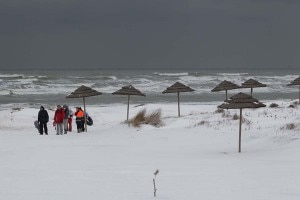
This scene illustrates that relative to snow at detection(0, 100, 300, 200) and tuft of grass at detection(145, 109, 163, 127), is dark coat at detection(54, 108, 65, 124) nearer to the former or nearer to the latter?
snow at detection(0, 100, 300, 200)

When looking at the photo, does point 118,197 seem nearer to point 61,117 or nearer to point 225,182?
point 225,182

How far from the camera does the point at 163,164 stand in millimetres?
11289

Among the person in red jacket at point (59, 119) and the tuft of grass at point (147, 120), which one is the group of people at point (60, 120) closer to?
the person in red jacket at point (59, 119)

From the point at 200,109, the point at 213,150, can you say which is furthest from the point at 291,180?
the point at 200,109

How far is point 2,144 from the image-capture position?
15.6 metres

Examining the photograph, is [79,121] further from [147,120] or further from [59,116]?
[147,120]

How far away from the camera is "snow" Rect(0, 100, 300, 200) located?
8352 millimetres

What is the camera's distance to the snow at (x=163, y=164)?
835 centimetres

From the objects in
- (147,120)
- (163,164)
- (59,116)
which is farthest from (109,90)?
(163,164)

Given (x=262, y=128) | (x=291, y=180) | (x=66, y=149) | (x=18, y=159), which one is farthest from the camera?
(x=262, y=128)

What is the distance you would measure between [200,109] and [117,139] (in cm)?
1568

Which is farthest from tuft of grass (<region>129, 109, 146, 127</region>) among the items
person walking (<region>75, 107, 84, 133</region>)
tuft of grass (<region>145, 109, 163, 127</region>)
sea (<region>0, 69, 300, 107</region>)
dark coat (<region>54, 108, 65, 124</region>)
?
sea (<region>0, 69, 300, 107</region>)

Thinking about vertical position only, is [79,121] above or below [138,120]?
below

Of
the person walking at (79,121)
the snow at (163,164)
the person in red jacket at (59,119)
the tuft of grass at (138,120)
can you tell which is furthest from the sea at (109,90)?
the snow at (163,164)
